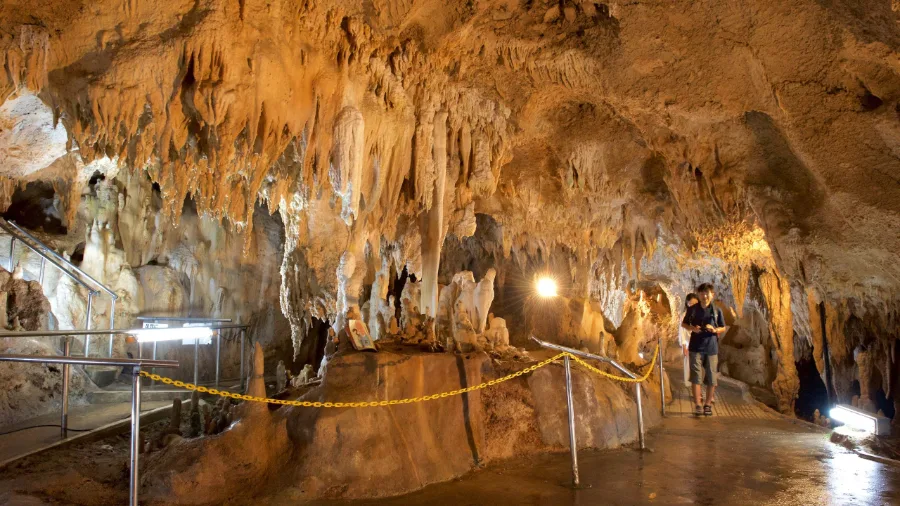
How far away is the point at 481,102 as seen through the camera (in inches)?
340

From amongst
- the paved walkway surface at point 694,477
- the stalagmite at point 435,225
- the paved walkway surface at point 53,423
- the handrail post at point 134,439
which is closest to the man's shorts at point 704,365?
the paved walkway surface at point 694,477

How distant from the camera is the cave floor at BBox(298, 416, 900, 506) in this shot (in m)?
4.07

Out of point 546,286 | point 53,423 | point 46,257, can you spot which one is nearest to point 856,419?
point 53,423

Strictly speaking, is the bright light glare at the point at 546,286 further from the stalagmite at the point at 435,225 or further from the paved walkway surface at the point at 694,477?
the paved walkway surface at the point at 694,477

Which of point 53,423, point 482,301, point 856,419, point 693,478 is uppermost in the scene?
point 482,301

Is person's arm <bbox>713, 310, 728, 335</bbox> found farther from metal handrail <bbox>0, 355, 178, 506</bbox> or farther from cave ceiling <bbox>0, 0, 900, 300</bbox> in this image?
metal handrail <bbox>0, 355, 178, 506</bbox>

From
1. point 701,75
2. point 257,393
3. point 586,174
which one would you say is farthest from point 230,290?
point 701,75

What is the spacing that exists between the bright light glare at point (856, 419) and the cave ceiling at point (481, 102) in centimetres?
255

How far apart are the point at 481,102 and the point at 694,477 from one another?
5.93 metres

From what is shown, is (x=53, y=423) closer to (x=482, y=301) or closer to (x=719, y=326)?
(x=482, y=301)

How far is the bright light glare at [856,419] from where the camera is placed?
19.4 feet

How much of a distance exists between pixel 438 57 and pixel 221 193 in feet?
10.5

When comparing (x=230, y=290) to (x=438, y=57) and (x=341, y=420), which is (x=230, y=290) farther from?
(x=341, y=420)

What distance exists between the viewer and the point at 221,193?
279 inches
